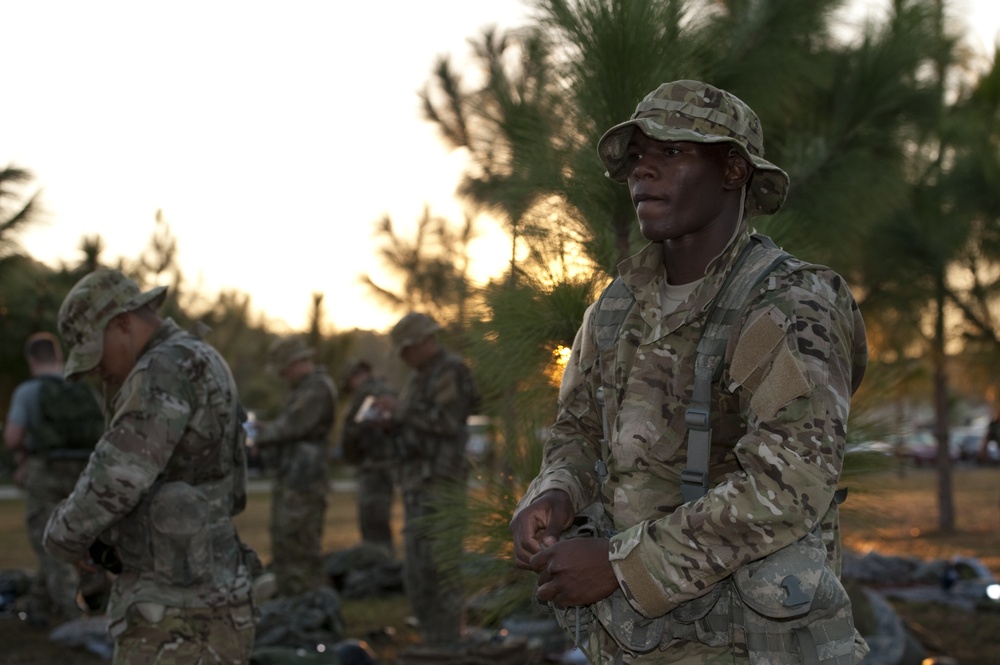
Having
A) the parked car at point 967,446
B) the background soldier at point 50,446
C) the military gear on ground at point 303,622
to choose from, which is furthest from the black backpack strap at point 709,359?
the parked car at point 967,446

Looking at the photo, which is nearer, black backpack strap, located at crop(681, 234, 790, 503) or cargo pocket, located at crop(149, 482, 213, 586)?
black backpack strap, located at crop(681, 234, 790, 503)

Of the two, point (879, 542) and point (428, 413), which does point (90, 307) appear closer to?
point (428, 413)

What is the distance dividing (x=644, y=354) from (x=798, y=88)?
263 centimetres

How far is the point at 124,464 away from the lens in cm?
284

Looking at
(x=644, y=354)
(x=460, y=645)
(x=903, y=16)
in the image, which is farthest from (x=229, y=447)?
(x=903, y=16)

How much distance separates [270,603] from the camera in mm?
6070

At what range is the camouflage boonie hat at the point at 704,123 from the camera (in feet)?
6.20

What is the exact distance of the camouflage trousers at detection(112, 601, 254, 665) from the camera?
9.47 feet

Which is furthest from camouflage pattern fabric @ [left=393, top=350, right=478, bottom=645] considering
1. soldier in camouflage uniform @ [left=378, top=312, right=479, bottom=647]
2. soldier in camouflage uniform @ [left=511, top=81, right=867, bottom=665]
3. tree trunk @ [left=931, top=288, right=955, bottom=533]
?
tree trunk @ [left=931, top=288, right=955, bottom=533]

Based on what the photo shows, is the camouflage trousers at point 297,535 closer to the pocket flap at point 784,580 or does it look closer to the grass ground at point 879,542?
the grass ground at point 879,542

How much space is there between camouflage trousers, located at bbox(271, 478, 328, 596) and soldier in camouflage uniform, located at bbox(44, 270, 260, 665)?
3913mm

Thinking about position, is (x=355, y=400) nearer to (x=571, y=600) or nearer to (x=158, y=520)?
(x=158, y=520)

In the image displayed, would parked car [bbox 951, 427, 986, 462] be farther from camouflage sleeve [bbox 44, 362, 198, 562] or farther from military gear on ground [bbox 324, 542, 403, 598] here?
camouflage sleeve [bbox 44, 362, 198, 562]

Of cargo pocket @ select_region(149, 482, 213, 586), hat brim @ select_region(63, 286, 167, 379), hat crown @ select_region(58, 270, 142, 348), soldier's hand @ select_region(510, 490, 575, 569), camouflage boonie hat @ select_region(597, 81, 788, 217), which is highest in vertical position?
camouflage boonie hat @ select_region(597, 81, 788, 217)
